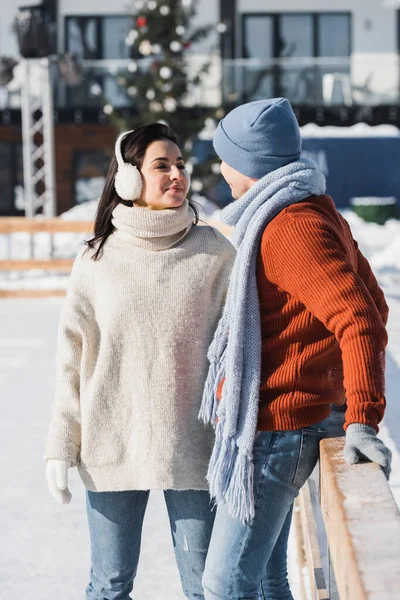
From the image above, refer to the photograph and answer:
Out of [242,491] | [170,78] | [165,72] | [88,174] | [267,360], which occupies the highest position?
[267,360]

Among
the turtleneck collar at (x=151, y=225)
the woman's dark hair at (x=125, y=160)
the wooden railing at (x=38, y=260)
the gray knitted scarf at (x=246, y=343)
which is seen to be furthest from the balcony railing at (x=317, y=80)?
the gray knitted scarf at (x=246, y=343)

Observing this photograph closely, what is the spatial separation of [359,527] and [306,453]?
1.89ft

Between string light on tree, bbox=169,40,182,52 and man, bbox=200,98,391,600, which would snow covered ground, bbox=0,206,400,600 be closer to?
man, bbox=200,98,391,600

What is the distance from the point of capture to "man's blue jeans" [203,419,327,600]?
2.05 m

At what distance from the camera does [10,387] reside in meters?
6.80

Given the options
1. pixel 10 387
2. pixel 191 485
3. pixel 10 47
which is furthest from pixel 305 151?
pixel 191 485

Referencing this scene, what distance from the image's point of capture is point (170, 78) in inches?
720

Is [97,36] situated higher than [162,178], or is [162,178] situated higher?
[162,178]

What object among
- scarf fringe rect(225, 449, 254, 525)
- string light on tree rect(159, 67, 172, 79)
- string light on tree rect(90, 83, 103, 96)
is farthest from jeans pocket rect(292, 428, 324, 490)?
string light on tree rect(90, 83, 103, 96)

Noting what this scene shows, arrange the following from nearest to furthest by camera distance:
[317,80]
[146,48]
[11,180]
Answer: [146,48]
[317,80]
[11,180]

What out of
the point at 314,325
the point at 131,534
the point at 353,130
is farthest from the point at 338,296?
the point at 353,130

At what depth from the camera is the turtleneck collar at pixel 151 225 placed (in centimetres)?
240

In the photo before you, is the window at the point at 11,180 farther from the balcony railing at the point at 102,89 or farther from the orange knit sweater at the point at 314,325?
the orange knit sweater at the point at 314,325

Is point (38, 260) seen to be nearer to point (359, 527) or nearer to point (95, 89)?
point (359, 527)
